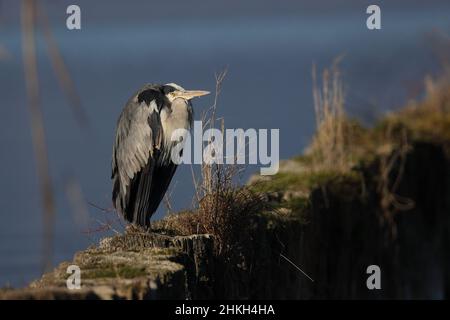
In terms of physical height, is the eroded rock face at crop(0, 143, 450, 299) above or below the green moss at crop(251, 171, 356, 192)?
below

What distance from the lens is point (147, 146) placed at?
6.75 m

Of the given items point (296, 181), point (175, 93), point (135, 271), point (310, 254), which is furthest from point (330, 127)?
point (135, 271)

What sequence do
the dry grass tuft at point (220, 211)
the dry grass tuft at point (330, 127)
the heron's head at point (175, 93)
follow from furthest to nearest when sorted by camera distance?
the dry grass tuft at point (330, 127)
the heron's head at point (175, 93)
the dry grass tuft at point (220, 211)

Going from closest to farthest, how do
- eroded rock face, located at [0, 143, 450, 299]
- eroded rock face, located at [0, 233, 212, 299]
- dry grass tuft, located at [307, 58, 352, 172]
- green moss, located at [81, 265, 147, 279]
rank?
eroded rock face, located at [0, 233, 212, 299] → green moss, located at [81, 265, 147, 279] → eroded rock face, located at [0, 143, 450, 299] → dry grass tuft, located at [307, 58, 352, 172]

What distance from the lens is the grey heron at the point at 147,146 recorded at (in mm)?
6457

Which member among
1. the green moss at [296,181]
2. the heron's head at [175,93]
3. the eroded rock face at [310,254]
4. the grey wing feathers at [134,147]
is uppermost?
the heron's head at [175,93]

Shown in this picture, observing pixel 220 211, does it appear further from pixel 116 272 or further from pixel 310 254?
pixel 116 272

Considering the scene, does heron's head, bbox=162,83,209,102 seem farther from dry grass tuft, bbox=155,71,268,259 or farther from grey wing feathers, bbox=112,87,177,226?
dry grass tuft, bbox=155,71,268,259

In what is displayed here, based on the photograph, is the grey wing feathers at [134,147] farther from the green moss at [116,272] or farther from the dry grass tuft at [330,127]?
the green moss at [116,272]

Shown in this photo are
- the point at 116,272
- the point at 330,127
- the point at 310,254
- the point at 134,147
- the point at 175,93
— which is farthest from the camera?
the point at 330,127

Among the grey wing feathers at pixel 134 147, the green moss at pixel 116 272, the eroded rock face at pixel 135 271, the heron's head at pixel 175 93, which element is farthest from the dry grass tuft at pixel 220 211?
the heron's head at pixel 175 93

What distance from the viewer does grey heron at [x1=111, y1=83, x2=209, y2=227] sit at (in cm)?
646

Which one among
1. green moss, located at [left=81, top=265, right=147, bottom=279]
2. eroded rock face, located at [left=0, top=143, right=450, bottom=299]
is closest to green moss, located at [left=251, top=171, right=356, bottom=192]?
eroded rock face, located at [left=0, top=143, right=450, bottom=299]
